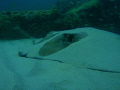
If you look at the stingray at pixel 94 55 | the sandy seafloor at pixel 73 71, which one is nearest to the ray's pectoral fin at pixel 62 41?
the stingray at pixel 94 55

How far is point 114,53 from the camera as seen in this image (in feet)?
6.90

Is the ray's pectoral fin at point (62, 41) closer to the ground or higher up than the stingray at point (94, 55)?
closer to the ground

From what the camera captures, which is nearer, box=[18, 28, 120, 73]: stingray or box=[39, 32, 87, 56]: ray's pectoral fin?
box=[18, 28, 120, 73]: stingray

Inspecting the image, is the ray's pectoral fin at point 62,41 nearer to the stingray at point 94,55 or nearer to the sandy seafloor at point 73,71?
the stingray at point 94,55

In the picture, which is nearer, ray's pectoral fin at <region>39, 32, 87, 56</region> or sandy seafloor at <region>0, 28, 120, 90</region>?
sandy seafloor at <region>0, 28, 120, 90</region>

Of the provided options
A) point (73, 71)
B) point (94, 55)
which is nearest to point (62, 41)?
point (94, 55)

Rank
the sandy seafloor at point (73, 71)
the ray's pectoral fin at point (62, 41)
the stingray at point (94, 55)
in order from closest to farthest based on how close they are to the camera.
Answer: the sandy seafloor at point (73, 71)
the stingray at point (94, 55)
the ray's pectoral fin at point (62, 41)

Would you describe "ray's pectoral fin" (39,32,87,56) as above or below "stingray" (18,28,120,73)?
below

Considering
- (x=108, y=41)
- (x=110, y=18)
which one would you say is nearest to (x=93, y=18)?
(x=110, y=18)

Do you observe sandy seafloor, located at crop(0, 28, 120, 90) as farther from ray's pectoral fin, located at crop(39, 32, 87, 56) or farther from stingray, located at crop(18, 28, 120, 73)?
ray's pectoral fin, located at crop(39, 32, 87, 56)

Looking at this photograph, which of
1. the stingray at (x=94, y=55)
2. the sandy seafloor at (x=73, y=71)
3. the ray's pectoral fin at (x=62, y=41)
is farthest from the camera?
the ray's pectoral fin at (x=62, y=41)

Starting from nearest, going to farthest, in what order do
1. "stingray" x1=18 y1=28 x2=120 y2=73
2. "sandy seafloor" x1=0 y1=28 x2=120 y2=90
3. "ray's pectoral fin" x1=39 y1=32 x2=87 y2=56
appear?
"sandy seafloor" x1=0 y1=28 x2=120 y2=90, "stingray" x1=18 y1=28 x2=120 y2=73, "ray's pectoral fin" x1=39 y1=32 x2=87 y2=56

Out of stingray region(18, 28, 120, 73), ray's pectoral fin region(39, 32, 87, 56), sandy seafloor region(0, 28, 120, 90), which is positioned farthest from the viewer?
ray's pectoral fin region(39, 32, 87, 56)

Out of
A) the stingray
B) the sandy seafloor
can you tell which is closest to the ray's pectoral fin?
the stingray
